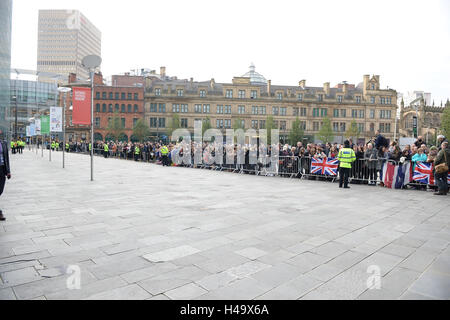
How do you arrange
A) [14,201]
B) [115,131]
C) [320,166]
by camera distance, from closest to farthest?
[14,201]
[320,166]
[115,131]

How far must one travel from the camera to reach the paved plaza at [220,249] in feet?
10.9

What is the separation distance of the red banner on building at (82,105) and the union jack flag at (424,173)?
13.5 meters

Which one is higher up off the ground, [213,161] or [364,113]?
[364,113]

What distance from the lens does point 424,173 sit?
1201 centimetres

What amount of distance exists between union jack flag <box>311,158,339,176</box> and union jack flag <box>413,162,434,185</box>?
3158 mm

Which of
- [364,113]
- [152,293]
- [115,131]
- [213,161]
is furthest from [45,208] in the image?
[364,113]

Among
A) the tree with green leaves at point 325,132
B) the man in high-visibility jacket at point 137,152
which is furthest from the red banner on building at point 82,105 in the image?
the tree with green leaves at point 325,132

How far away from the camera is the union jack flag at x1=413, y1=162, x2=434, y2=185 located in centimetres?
1185

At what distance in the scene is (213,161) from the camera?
20.6m

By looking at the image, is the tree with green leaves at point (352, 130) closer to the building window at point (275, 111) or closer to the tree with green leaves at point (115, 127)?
the building window at point (275, 111)

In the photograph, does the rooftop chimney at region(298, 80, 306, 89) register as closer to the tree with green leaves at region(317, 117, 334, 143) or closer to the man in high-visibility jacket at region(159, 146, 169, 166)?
the tree with green leaves at region(317, 117, 334, 143)

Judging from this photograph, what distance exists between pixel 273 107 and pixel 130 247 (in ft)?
220
